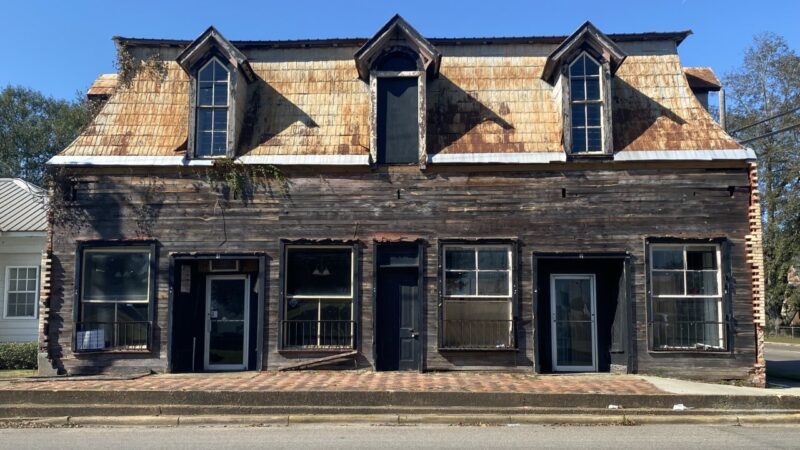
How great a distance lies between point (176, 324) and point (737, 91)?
37.0 m

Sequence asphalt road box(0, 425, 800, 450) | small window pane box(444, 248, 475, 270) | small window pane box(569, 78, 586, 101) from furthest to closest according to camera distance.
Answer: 1. small window pane box(569, 78, 586, 101)
2. small window pane box(444, 248, 475, 270)
3. asphalt road box(0, 425, 800, 450)

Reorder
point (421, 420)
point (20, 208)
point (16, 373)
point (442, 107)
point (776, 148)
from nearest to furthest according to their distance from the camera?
point (421, 420), point (442, 107), point (16, 373), point (20, 208), point (776, 148)

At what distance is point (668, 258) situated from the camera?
13625 mm

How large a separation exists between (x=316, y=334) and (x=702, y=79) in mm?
10389

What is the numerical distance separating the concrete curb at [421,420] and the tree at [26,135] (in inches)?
1386

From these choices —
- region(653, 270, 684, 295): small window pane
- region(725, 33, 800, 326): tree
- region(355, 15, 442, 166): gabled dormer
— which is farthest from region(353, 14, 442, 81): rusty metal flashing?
region(725, 33, 800, 326): tree


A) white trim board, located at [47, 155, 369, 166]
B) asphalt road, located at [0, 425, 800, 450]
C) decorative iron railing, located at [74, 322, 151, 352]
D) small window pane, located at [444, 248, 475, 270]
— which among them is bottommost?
asphalt road, located at [0, 425, 800, 450]

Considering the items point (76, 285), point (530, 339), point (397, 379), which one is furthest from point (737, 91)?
point (76, 285)

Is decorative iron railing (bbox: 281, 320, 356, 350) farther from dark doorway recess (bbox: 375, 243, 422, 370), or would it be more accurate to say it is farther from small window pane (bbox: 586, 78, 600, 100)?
small window pane (bbox: 586, 78, 600, 100)

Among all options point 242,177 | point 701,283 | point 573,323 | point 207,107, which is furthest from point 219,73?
point 701,283

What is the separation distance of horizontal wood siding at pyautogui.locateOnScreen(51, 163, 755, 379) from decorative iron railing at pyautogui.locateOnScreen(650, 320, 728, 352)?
26 centimetres

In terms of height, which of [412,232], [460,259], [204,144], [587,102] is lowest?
[460,259]

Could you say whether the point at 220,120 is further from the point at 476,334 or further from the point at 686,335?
the point at 686,335

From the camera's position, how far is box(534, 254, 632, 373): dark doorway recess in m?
13.6
